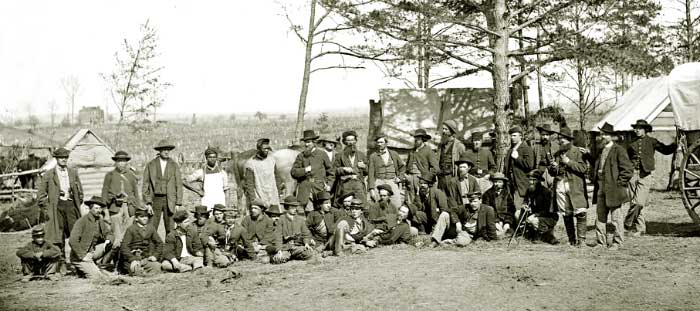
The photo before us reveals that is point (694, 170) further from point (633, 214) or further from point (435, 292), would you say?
point (435, 292)

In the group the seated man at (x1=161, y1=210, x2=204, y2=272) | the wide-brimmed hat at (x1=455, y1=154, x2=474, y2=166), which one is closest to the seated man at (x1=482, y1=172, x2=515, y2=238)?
the wide-brimmed hat at (x1=455, y1=154, x2=474, y2=166)

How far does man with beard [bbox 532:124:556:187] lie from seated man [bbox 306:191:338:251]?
130 inches

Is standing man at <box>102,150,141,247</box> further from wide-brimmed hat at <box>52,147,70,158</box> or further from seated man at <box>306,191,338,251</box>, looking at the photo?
seated man at <box>306,191,338,251</box>

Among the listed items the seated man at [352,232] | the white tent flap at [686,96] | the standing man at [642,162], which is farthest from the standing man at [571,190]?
the seated man at [352,232]

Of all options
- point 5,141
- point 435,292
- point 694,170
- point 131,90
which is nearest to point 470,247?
point 435,292

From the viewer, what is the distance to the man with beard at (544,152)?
35.2 ft

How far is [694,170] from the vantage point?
405 inches

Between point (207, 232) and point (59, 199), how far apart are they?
2385 millimetres

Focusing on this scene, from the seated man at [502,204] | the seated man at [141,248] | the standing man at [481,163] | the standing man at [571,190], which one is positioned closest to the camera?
the seated man at [141,248]

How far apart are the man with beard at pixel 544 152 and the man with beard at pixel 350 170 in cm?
279

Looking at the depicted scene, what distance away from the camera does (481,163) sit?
1185cm

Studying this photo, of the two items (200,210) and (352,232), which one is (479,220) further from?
(200,210)

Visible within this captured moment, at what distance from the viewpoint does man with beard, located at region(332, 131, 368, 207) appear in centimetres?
1110

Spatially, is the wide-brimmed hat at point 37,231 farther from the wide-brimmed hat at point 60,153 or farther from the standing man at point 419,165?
the standing man at point 419,165
